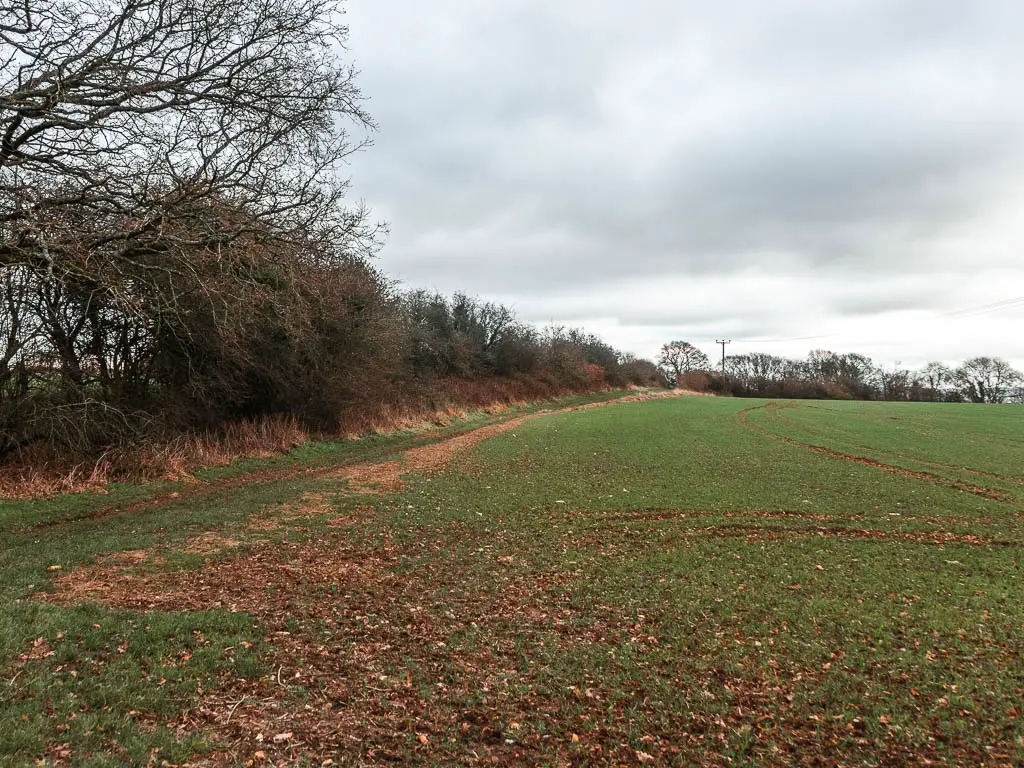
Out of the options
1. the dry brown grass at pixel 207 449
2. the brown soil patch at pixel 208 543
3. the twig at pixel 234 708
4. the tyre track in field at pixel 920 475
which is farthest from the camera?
the tyre track in field at pixel 920 475

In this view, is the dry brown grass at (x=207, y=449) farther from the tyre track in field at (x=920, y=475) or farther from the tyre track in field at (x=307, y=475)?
the tyre track in field at (x=920, y=475)

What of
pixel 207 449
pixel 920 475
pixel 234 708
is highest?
pixel 207 449

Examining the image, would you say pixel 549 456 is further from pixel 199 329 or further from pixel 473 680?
pixel 473 680

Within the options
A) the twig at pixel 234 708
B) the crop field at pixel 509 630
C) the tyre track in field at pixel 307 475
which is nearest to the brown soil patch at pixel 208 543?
the crop field at pixel 509 630

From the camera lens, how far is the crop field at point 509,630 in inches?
128

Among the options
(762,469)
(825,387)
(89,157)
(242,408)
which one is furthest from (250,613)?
(825,387)

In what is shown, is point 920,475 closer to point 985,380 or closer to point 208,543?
point 208,543

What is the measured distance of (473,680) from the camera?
3.95 meters

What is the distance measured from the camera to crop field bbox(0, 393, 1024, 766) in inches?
128

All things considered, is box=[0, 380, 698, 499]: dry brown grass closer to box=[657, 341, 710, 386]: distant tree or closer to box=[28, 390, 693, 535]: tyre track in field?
box=[28, 390, 693, 535]: tyre track in field

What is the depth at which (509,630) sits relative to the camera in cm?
480

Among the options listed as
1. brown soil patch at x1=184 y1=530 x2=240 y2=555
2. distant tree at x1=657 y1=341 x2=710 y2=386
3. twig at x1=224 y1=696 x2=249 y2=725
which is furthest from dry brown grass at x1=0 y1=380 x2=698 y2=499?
distant tree at x1=657 y1=341 x2=710 y2=386

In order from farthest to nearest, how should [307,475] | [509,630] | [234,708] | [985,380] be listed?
[985,380], [307,475], [509,630], [234,708]

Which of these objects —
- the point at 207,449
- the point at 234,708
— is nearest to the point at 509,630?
the point at 234,708
